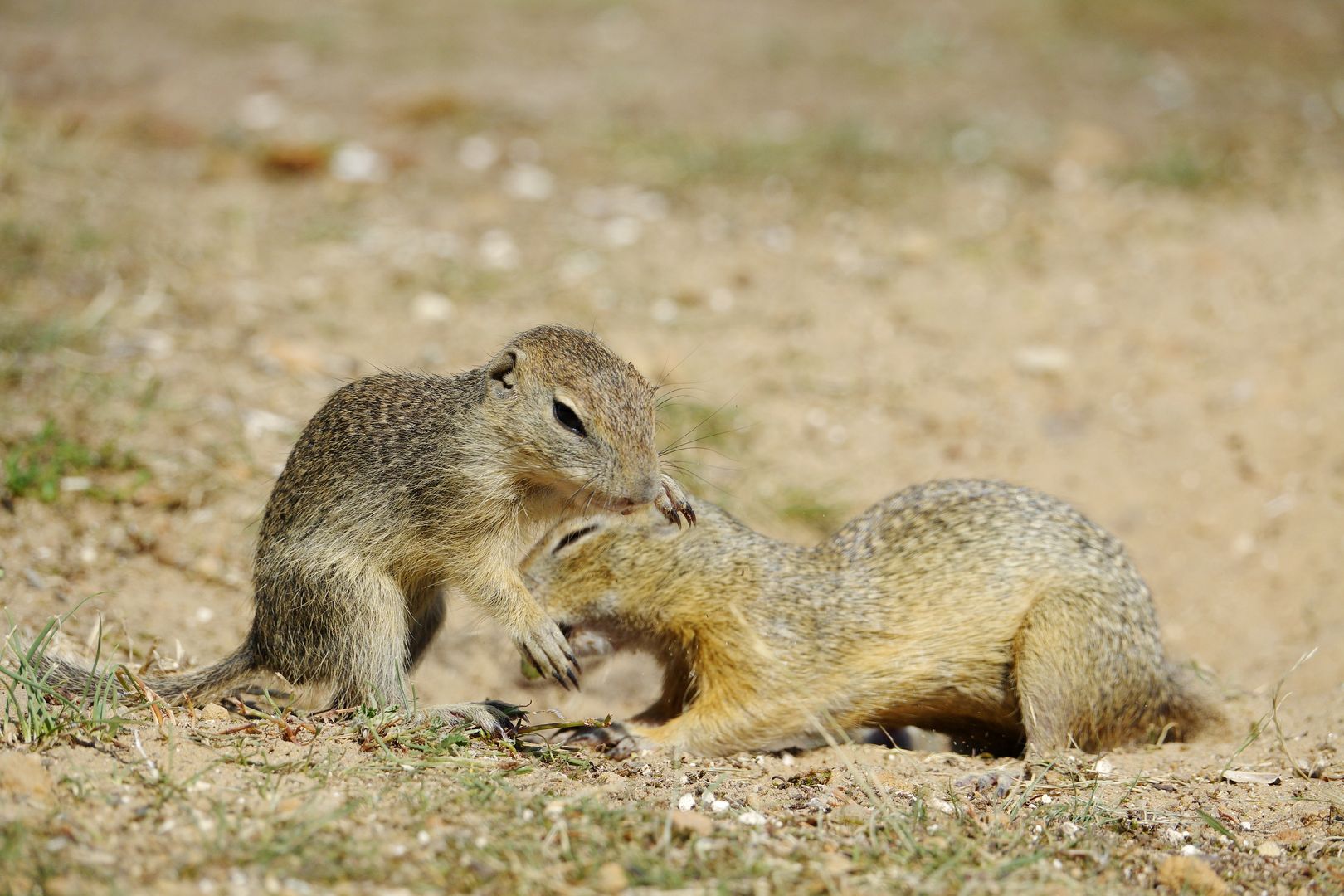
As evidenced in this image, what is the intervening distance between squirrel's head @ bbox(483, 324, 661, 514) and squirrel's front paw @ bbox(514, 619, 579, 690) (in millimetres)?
414

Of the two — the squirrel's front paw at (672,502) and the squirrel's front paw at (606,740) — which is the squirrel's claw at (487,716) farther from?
the squirrel's front paw at (672,502)

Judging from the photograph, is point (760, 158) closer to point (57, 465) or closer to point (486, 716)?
point (57, 465)

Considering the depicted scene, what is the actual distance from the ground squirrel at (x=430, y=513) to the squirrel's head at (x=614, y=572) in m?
0.33

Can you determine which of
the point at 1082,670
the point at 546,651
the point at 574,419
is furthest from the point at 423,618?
the point at 1082,670

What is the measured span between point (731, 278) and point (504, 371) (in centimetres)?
403

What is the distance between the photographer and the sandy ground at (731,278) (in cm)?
568

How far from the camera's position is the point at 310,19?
1234 centimetres

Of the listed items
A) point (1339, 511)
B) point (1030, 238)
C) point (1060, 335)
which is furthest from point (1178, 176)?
point (1339, 511)

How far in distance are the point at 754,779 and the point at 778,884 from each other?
3.35ft

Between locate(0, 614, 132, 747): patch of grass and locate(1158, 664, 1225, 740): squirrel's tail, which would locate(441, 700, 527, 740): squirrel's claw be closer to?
locate(0, 614, 132, 747): patch of grass

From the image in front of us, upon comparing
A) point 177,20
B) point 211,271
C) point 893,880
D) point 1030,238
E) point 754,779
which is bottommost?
point 754,779

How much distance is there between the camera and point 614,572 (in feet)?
15.5

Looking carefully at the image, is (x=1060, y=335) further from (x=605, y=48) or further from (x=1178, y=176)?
(x=605, y=48)

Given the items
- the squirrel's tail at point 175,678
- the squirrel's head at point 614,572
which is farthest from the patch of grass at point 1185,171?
the squirrel's tail at point 175,678
